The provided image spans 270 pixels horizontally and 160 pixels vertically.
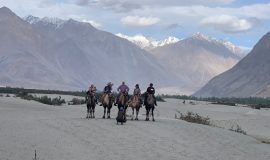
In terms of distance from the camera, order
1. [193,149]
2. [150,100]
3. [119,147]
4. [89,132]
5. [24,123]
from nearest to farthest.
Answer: [119,147] < [193,149] < [89,132] < [24,123] < [150,100]

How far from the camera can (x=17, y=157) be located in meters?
16.6

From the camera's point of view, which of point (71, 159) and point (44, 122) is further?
point (44, 122)

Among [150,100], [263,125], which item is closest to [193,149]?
[150,100]

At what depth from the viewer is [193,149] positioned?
21375 mm

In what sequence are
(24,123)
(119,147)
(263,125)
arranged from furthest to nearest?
(263,125) → (24,123) → (119,147)

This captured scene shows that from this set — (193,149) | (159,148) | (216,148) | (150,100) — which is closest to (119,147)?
(159,148)

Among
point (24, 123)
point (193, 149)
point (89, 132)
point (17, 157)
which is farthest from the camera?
point (24, 123)

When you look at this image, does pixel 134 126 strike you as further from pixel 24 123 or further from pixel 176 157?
pixel 176 157

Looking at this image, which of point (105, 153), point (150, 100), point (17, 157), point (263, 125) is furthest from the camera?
point (263, 125)

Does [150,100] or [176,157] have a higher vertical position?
[150,100]

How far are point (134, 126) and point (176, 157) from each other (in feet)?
26.8

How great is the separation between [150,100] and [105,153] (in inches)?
502

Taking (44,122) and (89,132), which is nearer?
(89,132)

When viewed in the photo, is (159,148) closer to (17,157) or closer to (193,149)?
(193,149)
